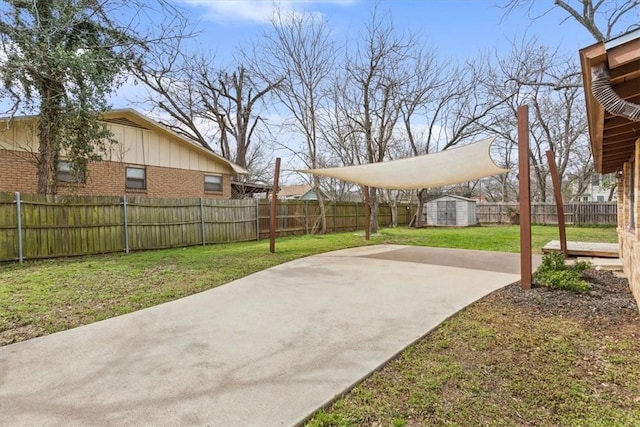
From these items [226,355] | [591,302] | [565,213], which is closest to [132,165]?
[226,355]

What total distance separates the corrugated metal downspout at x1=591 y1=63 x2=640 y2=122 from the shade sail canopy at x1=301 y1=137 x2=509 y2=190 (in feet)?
10.3

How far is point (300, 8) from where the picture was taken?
43.4 feet

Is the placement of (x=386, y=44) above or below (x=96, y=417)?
above

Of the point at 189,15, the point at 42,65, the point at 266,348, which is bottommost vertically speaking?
the point at 266,348

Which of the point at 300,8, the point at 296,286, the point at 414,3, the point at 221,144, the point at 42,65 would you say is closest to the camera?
the point at 296,286

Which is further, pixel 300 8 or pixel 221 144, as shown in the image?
pixel 221 144

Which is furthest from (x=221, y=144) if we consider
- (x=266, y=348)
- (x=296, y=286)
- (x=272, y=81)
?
(x=266, y=348)

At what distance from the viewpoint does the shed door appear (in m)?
19.9

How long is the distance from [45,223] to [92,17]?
486cm

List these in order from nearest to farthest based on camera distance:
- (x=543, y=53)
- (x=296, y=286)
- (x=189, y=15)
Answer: (x=296, y=286)
(x=189, y=15)
(x=543, y=53)

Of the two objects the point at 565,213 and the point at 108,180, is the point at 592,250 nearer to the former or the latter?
the point at 108,180

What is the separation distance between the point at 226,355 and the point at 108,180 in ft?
34.3

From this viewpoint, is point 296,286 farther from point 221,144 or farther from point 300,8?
point 221,144

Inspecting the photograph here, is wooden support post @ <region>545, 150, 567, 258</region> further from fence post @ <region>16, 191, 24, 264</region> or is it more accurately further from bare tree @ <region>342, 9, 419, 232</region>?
fence post @ <region>16, 191, 24, 264</region>
